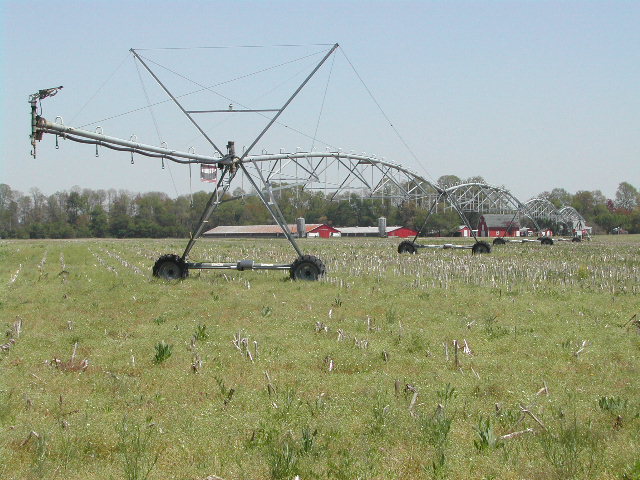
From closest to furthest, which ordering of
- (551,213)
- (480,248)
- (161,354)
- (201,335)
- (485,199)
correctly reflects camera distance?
(161,354), (201,335), (480,248), (485,199), (551,213)

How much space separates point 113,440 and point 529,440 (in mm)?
4236

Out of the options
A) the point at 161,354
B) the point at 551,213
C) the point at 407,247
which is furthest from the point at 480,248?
the point at 551,213

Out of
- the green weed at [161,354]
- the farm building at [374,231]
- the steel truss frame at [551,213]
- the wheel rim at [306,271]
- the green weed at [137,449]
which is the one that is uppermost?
the steel truss frame at [551,213]

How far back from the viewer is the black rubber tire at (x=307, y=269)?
21422 millimetres

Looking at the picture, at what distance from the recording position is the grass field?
6633mm

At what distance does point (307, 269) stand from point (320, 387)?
1245 cm

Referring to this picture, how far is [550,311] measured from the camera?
610 inches

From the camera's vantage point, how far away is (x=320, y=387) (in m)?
9.16

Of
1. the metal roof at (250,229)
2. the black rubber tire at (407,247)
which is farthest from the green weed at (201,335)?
the metal roof at (250,229)

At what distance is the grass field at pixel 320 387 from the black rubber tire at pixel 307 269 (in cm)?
371

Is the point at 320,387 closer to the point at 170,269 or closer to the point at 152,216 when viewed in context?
the point at 170,269

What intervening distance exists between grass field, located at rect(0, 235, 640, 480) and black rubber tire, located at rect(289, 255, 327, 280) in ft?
12.2

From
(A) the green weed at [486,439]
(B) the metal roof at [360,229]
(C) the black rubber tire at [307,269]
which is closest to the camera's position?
(A) the green weed at [486,439]

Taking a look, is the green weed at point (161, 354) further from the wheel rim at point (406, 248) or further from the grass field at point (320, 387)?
the wheel rim at point (406, 248)
